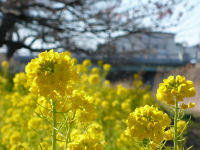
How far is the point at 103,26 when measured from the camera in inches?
315

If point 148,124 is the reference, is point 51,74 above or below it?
above

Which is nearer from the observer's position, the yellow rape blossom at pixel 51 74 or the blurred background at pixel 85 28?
the yellow rape blossom at pixel 51 74

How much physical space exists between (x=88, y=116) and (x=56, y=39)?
7.41m

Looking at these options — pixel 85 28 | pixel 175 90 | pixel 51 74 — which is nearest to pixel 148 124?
pixel 175 90

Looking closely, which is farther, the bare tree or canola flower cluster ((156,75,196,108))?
the bare tree

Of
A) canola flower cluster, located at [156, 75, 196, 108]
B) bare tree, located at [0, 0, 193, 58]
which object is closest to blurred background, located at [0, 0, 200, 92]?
bare tree, located at [0, 0, 193, 58]

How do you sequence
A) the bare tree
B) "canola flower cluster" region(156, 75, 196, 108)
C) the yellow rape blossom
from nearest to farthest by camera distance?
1. the yellow rape blossom
2. "canola flower cluster" region(156, 75, 196, 108)
3. the bare tree

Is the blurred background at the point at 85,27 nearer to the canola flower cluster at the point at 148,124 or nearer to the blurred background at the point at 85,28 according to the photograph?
the blurred background at the point at 85,28

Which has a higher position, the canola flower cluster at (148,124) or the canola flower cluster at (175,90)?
the canola flower cluster at (175,90)

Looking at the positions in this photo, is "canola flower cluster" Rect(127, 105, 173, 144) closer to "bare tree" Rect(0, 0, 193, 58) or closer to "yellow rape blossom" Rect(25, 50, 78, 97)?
"yellow rape blossom" Rect(25, 50, 78, 97)

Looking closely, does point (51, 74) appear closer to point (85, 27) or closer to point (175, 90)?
point (175, 90)

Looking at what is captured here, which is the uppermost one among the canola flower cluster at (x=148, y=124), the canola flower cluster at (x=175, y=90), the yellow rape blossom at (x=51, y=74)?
the yellow rape blossom at (x=51, y=74)

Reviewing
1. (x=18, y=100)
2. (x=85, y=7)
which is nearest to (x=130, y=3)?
(x=85, y=7)

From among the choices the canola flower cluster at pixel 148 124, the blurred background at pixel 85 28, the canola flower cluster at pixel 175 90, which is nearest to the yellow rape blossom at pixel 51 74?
the canola flower cluster at pixel 148 124
